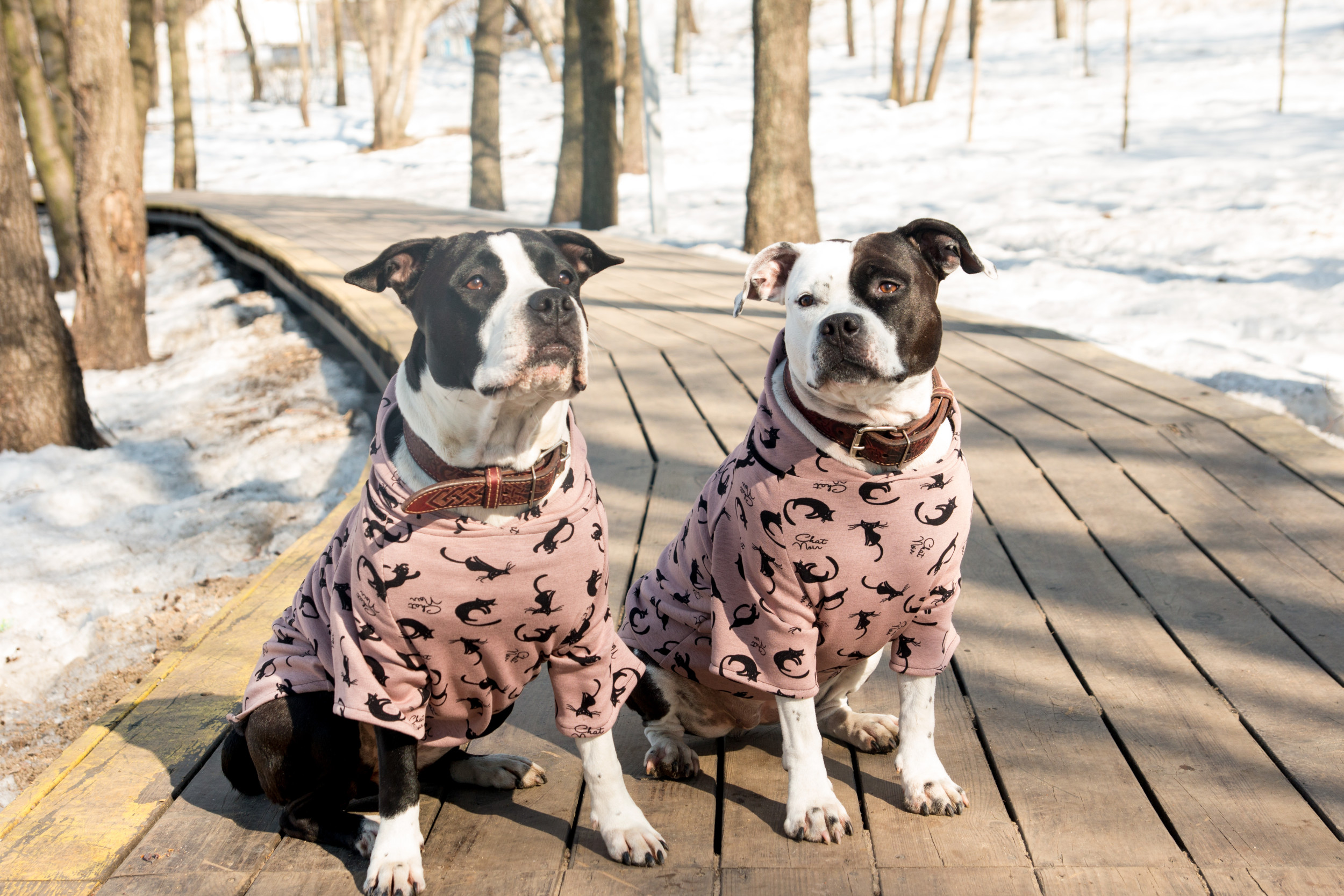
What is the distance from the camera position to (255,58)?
33.7 metres

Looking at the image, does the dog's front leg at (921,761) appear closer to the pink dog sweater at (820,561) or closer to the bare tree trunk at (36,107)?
the pink dog sweater at (820,561)

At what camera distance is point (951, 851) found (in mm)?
1986

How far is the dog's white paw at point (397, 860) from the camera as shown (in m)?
1.93

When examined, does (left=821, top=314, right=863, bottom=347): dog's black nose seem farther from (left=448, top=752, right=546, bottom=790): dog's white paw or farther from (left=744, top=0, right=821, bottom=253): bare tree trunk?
(left=744, top=0, right=821, bottom=253): bare tree trunk

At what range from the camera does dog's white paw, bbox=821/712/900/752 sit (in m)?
2.39

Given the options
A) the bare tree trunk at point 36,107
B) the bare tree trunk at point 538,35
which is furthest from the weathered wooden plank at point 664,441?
the bare tree trunk at point 538,35

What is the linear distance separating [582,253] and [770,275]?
1.40ft

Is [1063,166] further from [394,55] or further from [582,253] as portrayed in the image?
[582,253]

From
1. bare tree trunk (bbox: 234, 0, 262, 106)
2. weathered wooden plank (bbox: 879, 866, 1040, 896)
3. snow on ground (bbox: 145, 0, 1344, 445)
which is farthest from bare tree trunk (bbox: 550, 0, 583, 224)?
bare tree trunk (bbox: 234, 0, 262, 106)

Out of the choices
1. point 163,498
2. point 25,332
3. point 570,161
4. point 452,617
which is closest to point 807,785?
point 452,617

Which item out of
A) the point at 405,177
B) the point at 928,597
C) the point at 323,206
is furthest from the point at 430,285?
the point at 405,177

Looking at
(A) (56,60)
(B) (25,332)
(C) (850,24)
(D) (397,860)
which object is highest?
(C) (850,24)

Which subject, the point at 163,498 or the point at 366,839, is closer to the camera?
the point at 366,839

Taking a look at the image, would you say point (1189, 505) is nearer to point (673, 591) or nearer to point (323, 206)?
point (673, 591)
